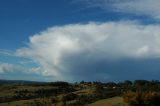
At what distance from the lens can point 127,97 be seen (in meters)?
99.9

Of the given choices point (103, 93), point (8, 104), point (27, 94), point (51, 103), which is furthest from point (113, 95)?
point (27, 94)

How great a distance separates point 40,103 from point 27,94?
35197 millimetres

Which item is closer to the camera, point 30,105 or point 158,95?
point 158,95

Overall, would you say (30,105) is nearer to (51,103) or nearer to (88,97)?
(51,103)

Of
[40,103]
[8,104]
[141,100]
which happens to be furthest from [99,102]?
[8,104]

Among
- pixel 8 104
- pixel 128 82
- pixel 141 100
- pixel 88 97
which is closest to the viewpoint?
pixel 141 100

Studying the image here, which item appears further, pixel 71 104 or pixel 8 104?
pixel 8 104

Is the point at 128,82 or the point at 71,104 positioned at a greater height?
the point at 128,82

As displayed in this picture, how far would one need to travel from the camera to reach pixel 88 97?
118562 millimetres

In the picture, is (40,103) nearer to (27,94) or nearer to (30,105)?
(30,105)

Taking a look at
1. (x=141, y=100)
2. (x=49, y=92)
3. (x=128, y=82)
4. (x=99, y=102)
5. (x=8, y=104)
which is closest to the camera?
(x=141, y=100)

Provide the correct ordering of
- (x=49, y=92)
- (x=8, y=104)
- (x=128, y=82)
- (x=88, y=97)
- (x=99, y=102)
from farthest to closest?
(x=128, y=82) < (x=49, y=92) < (x=8, y=104) < (x=88, y=97) < (x=99, y=102)

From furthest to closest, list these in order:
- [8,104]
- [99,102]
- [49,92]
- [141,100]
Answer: [49,92] → [8,104] → [99,102] → [141,100]

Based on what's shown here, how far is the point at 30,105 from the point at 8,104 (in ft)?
45.7
